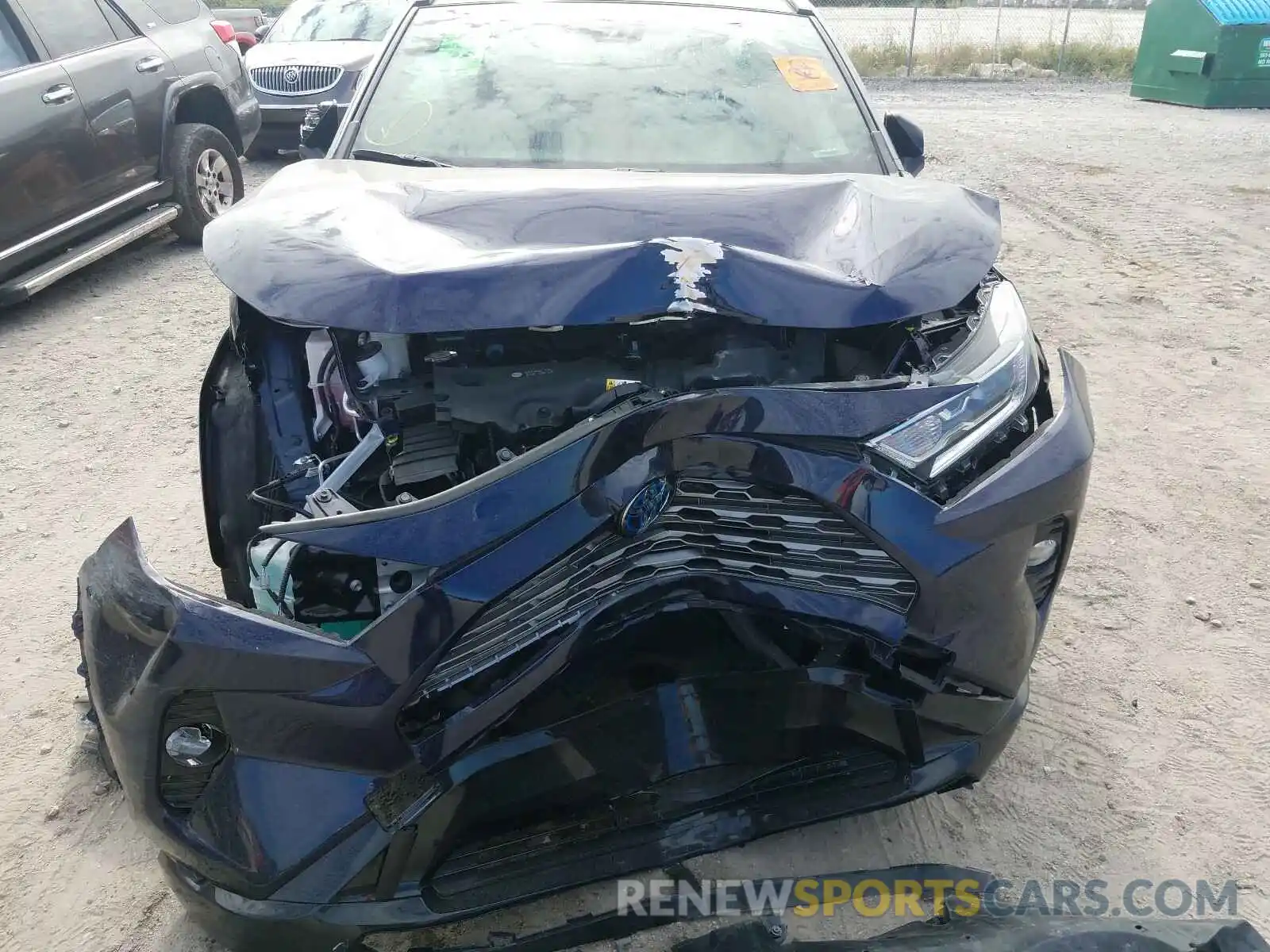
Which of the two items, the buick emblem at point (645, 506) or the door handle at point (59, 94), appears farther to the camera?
the door handle at point (59, 94)

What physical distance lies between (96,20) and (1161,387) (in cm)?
614

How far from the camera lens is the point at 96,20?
559 centimetres

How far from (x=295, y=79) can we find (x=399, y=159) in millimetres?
6251

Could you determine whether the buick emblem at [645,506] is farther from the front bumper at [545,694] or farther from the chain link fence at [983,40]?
the chain link fence at [983,40]

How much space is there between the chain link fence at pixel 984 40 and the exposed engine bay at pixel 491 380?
14.9 meters

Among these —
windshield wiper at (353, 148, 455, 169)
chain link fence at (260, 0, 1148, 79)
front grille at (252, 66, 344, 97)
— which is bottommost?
chain link fence at (260, 0, 1148, 79)

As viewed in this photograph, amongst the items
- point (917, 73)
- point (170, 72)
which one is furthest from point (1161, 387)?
point (917, 73)

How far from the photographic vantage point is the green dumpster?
1141 cm

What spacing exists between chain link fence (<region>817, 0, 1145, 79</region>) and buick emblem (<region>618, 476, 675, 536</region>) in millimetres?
15386

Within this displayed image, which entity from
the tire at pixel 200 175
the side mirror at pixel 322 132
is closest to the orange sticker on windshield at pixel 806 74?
the side mirror at pixel 322 132

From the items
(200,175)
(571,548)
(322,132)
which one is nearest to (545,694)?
(571,548)

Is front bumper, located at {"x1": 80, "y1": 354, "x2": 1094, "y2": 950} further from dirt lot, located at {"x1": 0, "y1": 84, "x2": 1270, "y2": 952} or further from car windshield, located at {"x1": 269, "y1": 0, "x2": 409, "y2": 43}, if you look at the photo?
car windshield, located at {"x1": 269, "y1": 0, "x2": 409, "y2": 43}

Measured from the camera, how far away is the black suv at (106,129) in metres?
4.94

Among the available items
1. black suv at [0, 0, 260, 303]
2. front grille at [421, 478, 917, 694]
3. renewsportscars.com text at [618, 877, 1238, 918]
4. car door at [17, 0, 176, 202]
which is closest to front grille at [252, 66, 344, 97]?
black suv at [0, 0, 260, 303]
